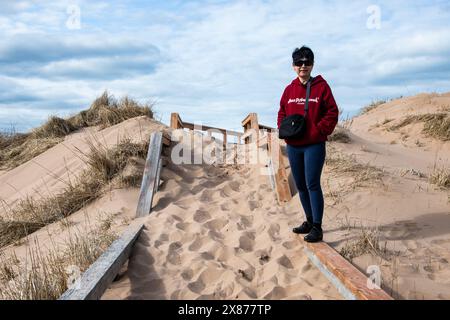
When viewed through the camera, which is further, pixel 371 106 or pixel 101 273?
pixel 371 106

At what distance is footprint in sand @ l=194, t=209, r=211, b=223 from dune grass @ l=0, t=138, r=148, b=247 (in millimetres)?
1966

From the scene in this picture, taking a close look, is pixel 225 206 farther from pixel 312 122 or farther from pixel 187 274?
pixel 312 122

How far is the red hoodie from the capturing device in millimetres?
4789

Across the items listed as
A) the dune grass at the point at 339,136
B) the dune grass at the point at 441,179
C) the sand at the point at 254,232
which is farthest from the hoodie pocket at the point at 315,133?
the dune grass at the point at 339,136

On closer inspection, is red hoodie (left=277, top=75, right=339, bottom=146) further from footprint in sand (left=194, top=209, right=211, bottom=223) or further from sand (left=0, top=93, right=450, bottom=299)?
footprint in sand (left=194, top=209, right=211, bottom=223)

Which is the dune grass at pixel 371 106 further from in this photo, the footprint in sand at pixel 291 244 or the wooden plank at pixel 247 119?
the footprint in sand at pixel 291 244

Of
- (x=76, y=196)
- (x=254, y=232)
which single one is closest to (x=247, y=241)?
(x=254, y=232)

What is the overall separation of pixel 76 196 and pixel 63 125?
251 inches

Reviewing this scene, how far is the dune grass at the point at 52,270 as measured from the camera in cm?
402

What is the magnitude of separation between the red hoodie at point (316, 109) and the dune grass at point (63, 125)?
784 cm

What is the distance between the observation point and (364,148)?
1027 cm

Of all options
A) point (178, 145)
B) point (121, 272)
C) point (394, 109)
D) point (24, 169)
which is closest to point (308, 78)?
point (121, 272)

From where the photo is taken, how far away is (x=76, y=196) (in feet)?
25.5
